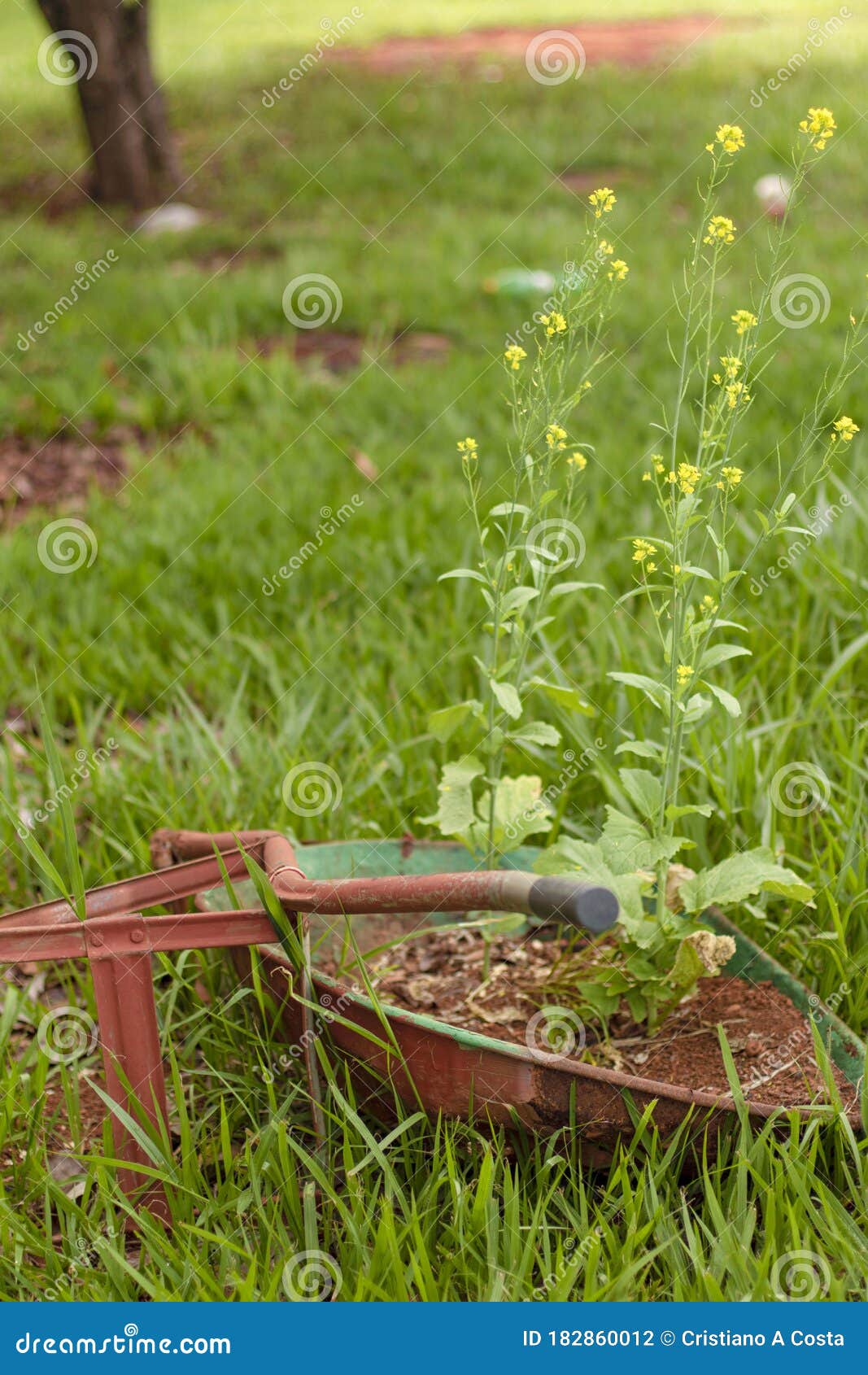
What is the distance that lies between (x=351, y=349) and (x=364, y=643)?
2.55 metres

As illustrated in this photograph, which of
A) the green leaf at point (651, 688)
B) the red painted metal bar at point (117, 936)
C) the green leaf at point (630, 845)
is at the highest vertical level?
the green leaf at point (651, 688)

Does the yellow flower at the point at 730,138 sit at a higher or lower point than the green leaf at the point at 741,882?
higher

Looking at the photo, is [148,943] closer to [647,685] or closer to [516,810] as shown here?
[516,810]

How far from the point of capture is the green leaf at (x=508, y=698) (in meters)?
1.82

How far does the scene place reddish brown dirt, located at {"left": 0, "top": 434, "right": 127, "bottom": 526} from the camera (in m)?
4.27

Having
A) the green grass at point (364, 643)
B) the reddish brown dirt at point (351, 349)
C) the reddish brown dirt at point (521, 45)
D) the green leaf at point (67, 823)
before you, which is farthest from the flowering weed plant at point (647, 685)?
the reddish brown dirt at point (521, 45)

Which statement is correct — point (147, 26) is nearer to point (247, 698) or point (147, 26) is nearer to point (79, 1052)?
point (247, 698)

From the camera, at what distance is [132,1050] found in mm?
1745

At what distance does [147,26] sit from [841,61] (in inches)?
197

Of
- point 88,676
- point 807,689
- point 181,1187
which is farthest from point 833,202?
point 181,1187

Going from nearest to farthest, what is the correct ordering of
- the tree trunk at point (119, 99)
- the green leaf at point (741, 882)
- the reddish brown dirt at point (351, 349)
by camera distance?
the green leaf at point (741, 882), the reddish brown dirt at point (351, 349), the tree trunk at point (119, 99)

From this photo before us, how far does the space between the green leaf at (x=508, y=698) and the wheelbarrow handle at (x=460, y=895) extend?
30 centimetres

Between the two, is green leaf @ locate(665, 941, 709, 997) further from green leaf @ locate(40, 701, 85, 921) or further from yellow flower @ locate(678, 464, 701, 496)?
green leaf @ locate(40, 701, 85, 921)

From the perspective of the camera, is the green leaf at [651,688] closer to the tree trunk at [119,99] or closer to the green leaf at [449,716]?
the green leaf at [449,716]
